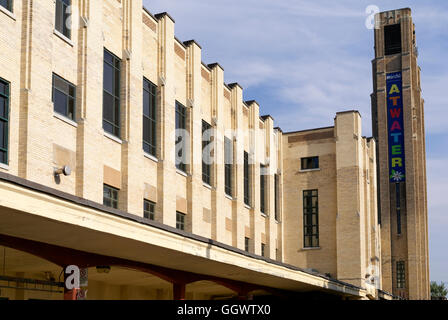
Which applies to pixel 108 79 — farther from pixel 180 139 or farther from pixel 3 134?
pixel 3 134

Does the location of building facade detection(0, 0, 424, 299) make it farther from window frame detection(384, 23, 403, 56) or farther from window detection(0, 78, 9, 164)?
window frame detection(384, 23, 403, 56)

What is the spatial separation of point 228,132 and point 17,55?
709 inches

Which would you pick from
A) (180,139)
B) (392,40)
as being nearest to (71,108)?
(180,139)

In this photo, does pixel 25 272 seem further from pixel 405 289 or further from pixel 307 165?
pixel 405 289

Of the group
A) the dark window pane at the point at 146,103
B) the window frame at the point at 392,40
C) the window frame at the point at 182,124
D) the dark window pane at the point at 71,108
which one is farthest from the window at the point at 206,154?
the window frame at the point at 392,40

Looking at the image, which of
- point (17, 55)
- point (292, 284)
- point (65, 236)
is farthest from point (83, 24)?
point (292, 284)

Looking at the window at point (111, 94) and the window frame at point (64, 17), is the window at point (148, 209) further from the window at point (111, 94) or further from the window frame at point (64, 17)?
the window frame at point (64, 17)

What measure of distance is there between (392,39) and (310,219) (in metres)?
42.4

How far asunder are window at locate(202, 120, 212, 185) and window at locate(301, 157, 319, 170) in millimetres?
15361

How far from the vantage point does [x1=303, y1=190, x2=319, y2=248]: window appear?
4809 cm

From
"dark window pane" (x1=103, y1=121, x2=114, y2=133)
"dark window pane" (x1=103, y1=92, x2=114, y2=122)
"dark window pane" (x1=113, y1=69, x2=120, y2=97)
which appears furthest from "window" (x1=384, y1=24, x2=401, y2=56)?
"dark window pane" (x1=103, y1=121, x2=114, y2=133)

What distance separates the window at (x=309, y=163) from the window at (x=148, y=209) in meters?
21.8

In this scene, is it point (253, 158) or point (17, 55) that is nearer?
point (17, 55)

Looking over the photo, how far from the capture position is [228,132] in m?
37.7
